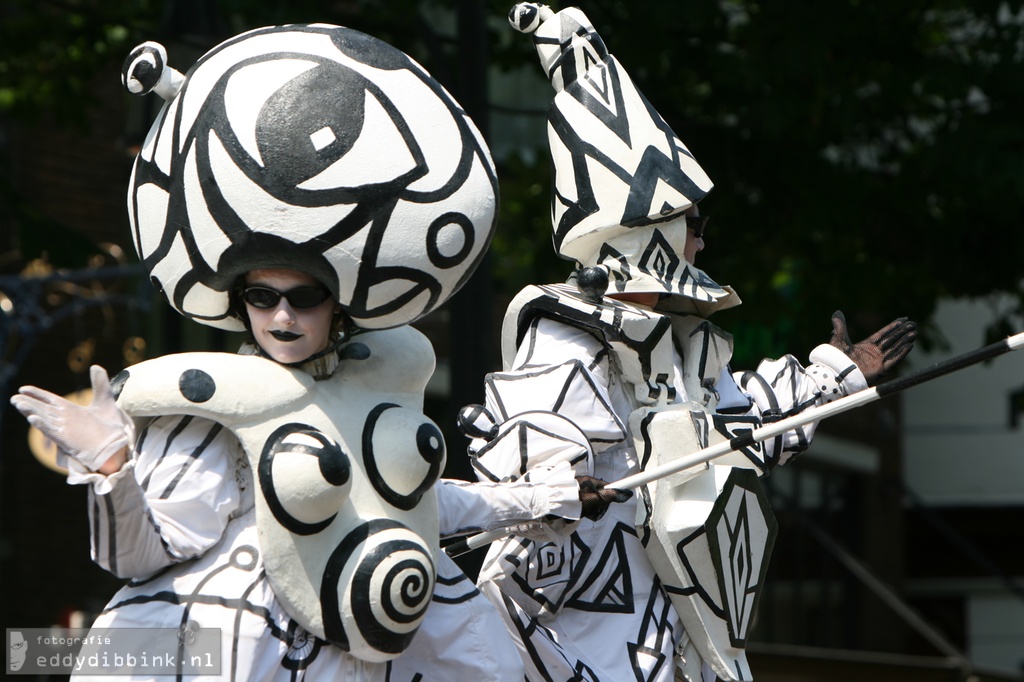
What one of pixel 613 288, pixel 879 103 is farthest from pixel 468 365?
pixel 879 103

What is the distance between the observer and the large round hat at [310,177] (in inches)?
122

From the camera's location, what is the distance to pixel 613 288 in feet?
14.0

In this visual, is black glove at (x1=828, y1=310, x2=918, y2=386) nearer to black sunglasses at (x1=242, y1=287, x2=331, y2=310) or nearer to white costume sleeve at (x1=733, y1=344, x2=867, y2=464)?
white costume sleeve at (x1=733, y1=344, x2=867, y2=464)

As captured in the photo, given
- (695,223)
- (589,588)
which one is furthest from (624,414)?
(695,223)

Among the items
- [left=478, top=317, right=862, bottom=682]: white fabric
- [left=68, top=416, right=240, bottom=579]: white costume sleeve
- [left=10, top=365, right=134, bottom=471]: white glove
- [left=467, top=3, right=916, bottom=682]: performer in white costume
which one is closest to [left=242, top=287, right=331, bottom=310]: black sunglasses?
A: [left=68, top=416, right=240, bottom=579]: white costume sleeve

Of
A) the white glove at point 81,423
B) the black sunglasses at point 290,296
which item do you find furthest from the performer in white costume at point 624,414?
the white glove at point 81,423

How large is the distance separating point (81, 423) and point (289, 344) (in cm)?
51

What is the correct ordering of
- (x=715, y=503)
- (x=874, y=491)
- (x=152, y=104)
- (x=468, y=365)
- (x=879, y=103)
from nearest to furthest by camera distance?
(x=715, y=503) → (x=468, y=365) → (x=152, y=104) → (x=879, y=103) → (x=874, y=491)

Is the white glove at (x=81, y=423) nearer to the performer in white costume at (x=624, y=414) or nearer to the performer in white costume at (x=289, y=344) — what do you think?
the performer in white costume at (x=289, y=344)

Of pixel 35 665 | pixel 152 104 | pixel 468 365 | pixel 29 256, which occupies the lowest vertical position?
pixel 35 665

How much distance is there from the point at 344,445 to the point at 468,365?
2673mm

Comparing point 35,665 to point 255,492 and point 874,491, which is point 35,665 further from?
point 874,491

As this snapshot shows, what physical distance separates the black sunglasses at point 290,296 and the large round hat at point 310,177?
0.05 metres

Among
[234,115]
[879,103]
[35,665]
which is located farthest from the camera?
[879,103]
